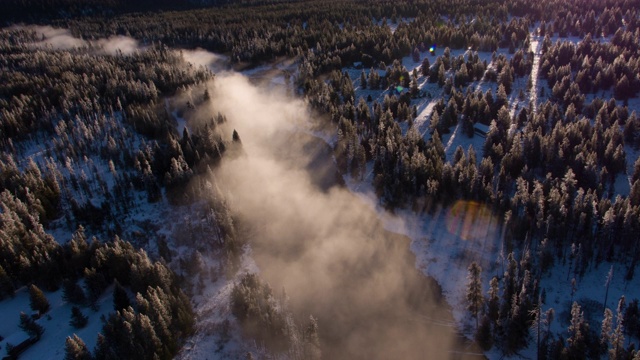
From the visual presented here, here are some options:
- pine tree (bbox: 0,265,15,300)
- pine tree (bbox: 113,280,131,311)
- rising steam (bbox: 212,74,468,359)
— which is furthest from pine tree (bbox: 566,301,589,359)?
pine tree (bbox: 0,265,15,300)

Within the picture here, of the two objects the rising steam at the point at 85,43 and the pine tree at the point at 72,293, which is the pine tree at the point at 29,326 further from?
the rising steam at the point at 85,43

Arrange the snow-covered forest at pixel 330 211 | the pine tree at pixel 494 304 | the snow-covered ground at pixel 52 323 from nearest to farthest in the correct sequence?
the snow-covered ground at pixel 52 323 → the pine tree at pixel 494 304 → the snow-covered forest at pixel 330 211

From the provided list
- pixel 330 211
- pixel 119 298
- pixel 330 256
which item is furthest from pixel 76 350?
pixel 330 211

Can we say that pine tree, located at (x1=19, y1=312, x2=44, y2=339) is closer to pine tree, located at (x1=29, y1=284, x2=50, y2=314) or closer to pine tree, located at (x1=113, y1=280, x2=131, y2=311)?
pine tree, located at (x1=29, y1=284, x2=50, y2=314)

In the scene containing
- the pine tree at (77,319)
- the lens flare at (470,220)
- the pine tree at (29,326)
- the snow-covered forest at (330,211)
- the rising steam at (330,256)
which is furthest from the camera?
the lens flare at (470,220)

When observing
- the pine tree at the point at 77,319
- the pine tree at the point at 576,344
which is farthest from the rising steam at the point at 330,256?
the pine tree at the point at 77,319

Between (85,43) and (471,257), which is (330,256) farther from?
(85,43)
